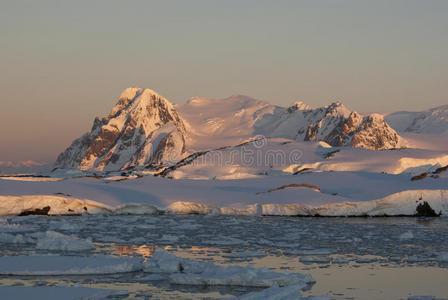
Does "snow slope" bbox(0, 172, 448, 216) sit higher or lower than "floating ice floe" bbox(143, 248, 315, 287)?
higher

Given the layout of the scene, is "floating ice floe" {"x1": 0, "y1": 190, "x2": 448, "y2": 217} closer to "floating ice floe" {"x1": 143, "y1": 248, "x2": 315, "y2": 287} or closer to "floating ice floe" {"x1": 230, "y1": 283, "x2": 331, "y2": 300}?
"floating ice floe" {"x1": 143, "y1": 248, "x2": 315, "y2": 287}

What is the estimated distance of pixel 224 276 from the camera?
1474 cm

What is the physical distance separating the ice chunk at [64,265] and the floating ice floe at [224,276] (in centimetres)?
70

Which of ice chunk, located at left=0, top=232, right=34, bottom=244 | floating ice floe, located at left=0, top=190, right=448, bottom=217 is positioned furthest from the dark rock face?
ice chunk, located at left=0, top=232, right=34, bottom=244

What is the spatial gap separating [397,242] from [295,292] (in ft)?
36.9

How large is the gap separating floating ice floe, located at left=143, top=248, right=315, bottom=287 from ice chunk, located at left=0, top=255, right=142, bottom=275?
0.70 m

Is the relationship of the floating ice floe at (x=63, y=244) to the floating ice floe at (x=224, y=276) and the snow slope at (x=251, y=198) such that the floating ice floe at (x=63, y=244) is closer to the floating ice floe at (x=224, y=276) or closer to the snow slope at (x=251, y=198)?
the floating ice floe at (x=224, y=276)

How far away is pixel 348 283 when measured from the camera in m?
14.8

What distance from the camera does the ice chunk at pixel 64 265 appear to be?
622 inches

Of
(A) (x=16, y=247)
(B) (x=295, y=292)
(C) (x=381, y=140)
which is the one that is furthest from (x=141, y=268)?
(C) (x=381, y=140)

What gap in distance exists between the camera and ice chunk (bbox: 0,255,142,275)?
15.8m

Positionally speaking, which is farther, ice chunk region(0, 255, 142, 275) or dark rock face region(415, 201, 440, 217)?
dark rock face region(415, 201, 440, 217)

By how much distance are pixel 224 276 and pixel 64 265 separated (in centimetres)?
470

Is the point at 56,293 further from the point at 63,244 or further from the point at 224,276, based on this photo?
the point at 63,244
